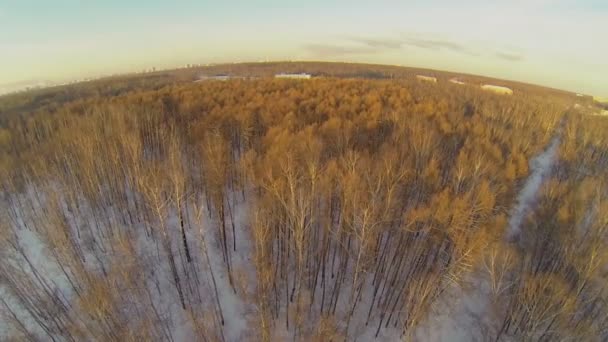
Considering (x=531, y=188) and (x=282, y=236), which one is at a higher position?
(x=531, y=188)

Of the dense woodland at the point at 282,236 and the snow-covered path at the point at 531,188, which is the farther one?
the snow-covered path at the point at 531,188

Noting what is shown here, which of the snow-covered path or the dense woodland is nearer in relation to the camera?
the dense woodland

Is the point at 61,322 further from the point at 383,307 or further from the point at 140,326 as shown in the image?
the point at 383,307

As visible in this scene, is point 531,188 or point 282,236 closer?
point 282,236

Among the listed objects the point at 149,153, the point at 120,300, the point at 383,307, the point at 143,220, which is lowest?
the point at 383,307

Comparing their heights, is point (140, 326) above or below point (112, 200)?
below

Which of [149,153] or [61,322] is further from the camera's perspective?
[149,153]

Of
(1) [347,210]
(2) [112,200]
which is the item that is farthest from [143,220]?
(1) [347,210]

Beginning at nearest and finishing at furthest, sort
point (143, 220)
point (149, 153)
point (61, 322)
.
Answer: point (61, 322), point (143, 220), point (149, 153)
